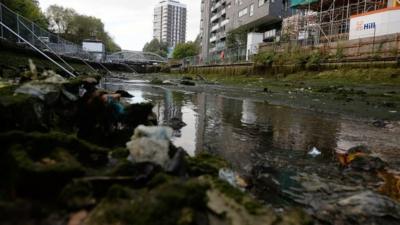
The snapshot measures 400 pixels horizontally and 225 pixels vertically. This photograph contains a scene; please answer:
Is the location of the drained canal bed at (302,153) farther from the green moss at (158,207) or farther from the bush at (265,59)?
the bush at (265,59)

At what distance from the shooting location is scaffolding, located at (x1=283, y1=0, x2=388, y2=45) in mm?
24809

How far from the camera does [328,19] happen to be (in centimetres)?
2945

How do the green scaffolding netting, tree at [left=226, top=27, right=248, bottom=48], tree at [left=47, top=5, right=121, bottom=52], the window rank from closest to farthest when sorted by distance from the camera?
1. the green scaffolding netting
2. tree at [left=226, top=27, right=248, bottom=48]
3. the window
4. tree at [left=47, top=5, right=121, bottom=52]

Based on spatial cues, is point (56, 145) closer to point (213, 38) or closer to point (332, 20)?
point (332, 20)

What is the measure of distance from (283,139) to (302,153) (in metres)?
1.08

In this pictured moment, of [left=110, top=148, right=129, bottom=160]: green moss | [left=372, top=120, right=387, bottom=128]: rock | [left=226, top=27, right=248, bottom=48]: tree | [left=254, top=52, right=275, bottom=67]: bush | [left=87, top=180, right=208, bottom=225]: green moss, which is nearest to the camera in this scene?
[left=87, top=180, right=208, bottom=225]: green moss

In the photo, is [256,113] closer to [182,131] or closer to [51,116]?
[182,131]

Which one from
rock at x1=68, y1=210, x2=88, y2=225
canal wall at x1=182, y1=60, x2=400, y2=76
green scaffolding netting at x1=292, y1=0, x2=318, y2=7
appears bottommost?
rock at x1=68, y1=210, x2=88, y2=225

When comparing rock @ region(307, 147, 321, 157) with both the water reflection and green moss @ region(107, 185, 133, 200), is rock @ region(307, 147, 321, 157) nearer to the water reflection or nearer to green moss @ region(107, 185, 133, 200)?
the water reflection

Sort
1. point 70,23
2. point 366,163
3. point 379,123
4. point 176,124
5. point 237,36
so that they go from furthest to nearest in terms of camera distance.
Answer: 1. point 70,23
2. point 237,36
3. point 379,123
4. point 176,124
5. point 366,163

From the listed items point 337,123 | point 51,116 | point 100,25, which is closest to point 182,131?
point 51,116

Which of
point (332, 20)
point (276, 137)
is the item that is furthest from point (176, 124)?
point (332, 20)

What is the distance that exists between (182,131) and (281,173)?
111 inches

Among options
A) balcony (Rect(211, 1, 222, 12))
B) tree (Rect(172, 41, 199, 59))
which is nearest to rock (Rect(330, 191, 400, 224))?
balcony (Rect(211, 1, 222, 12))
